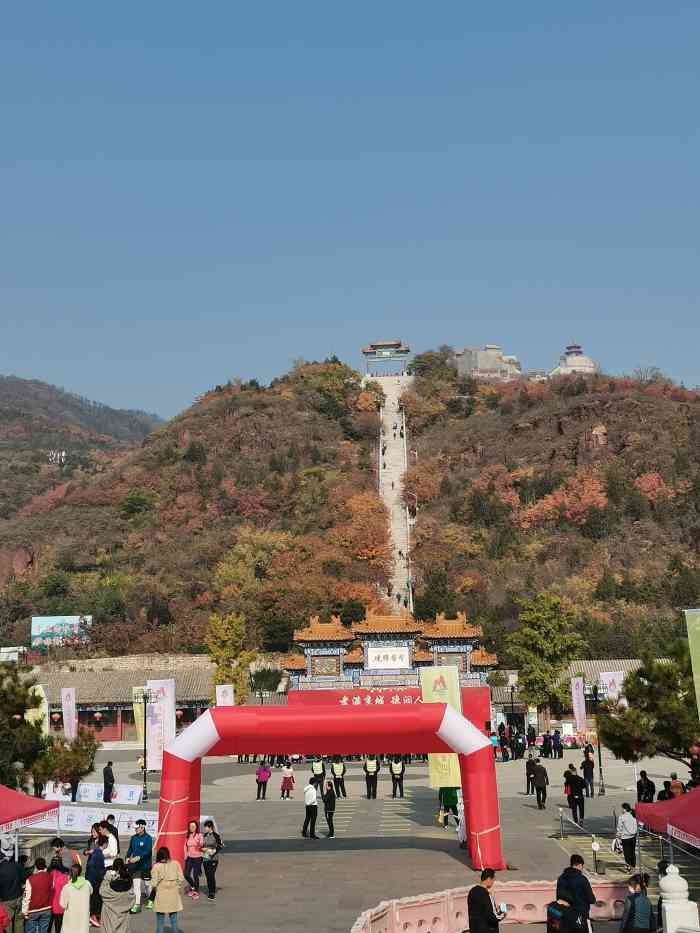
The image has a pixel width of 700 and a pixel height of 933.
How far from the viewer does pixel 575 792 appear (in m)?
25.3

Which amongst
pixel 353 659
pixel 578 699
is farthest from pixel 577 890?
pixel 353 659

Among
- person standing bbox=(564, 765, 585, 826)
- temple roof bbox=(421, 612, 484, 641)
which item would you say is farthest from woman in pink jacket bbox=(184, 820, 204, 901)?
temple roof bbox=(421, 612, 484, 641)

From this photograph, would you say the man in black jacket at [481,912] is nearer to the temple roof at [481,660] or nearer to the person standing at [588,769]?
the person standing at [588,769]

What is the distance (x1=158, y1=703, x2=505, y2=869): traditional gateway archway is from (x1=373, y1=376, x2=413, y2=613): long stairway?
51.3m

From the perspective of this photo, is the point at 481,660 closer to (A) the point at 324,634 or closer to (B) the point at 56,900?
(A) the point at 324,634

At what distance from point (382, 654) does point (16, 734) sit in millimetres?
31570

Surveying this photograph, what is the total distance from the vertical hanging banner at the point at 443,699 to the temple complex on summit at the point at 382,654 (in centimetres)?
2593

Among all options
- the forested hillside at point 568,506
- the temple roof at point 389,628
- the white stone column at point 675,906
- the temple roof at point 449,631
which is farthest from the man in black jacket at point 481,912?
the forested hillside at point 568,506

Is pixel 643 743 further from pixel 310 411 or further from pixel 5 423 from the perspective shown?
pixel 5 423

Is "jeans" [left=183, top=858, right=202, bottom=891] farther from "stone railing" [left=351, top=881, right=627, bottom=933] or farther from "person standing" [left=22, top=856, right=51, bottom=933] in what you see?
"stone railing" [left=351, top=881, right=627, bottom=933]

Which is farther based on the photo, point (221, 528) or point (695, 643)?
point (221, 528)

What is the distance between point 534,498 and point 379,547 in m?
13.0

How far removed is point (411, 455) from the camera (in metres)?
95.5

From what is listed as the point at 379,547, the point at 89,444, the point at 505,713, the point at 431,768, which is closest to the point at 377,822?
the point at 431,768
